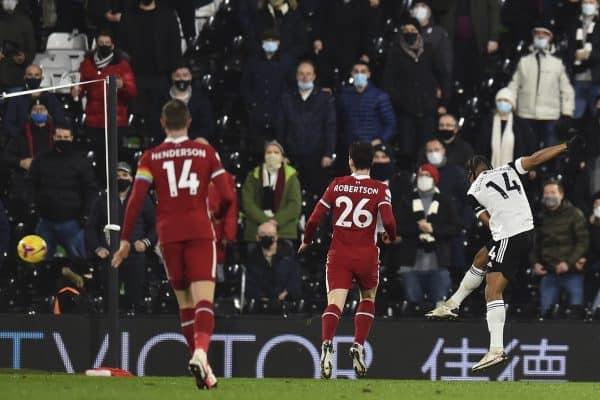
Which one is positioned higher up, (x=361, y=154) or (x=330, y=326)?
(x=361, y=154)

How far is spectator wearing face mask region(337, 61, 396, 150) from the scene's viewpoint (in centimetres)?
1933

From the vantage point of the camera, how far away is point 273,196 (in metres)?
18.4

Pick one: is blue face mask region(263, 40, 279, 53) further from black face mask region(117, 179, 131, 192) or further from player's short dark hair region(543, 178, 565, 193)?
player's short dark hair region(543, 178, 565, 193)

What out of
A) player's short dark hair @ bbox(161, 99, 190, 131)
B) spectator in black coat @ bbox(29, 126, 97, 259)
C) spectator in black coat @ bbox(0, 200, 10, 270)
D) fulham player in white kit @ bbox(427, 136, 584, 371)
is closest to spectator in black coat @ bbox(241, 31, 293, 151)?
spectator in black coat @ bbox(29, 126, 97, 259)

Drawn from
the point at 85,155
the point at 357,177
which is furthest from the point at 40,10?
the point at 357,177

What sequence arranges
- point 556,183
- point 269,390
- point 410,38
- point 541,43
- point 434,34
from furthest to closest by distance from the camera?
point 434,34 < point 541,43 < point 410,38 < point 556,183 < point 269,390

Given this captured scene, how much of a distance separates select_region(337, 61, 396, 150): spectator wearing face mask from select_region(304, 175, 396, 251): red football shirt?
16.8 ft

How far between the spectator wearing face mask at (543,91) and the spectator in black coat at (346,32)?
1.96 metres

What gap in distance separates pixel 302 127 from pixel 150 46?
2432mm

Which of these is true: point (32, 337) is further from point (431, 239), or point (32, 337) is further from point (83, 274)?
point (431, 239)

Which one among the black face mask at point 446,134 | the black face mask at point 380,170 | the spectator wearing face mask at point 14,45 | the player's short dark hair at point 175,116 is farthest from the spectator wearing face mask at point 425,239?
the player's short dark hair at point 175,116

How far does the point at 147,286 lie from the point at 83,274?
0.85 metres

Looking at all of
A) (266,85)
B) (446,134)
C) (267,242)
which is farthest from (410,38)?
(267,242)

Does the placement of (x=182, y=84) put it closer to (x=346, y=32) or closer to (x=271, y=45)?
(x=271, y=45)
